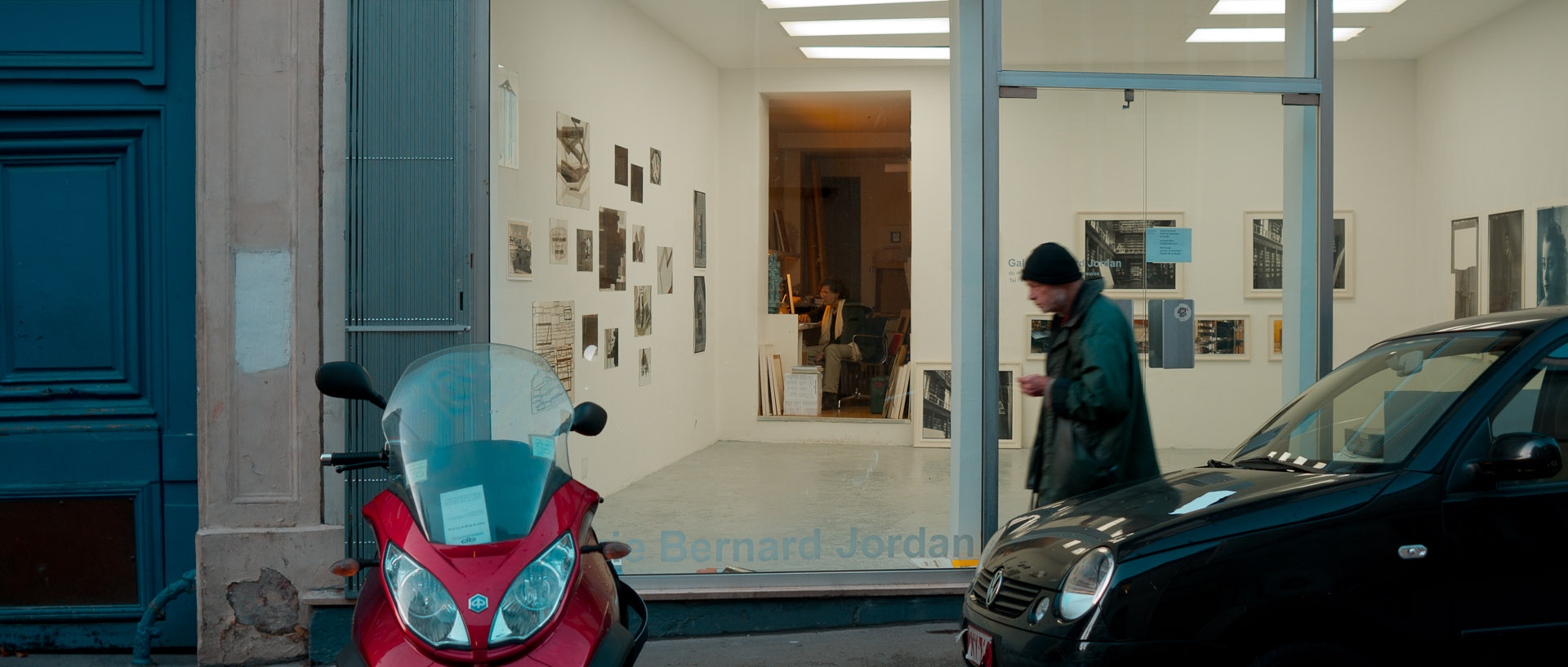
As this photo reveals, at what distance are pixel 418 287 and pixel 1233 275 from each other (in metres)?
4.58

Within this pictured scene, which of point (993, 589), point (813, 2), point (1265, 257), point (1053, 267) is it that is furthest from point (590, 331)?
point (1265, 257)

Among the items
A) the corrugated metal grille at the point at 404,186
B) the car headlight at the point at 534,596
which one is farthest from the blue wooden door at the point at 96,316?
the car headlight at the point at 534,596

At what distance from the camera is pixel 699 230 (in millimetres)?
6613

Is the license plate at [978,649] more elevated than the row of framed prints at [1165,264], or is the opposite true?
the row of framed prints at [1165,264]

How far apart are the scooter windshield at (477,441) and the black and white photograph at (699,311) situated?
3160mm

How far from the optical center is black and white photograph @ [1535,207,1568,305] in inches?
259

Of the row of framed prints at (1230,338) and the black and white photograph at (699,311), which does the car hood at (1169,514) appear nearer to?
the row of framed prints at (1230,338)

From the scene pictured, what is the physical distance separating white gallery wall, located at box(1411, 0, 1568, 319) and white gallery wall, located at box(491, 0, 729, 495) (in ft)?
14.5

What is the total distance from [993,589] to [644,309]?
3529mm

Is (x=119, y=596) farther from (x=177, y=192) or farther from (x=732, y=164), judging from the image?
(x=732, y=164)

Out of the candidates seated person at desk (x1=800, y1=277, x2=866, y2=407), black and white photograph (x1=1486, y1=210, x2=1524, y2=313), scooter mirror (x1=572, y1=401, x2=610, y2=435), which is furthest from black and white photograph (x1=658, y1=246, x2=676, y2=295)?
black and white photograph (x1=1486, y1=210, x2=1524, y2=313)

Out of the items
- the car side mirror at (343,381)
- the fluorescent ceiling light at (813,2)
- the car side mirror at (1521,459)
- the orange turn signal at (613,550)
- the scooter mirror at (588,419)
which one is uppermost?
the fluorescent ceiling light at (813,2)

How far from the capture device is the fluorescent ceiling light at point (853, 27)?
6.49 meters

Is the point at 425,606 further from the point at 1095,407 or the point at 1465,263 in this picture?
the point at 1465,263
